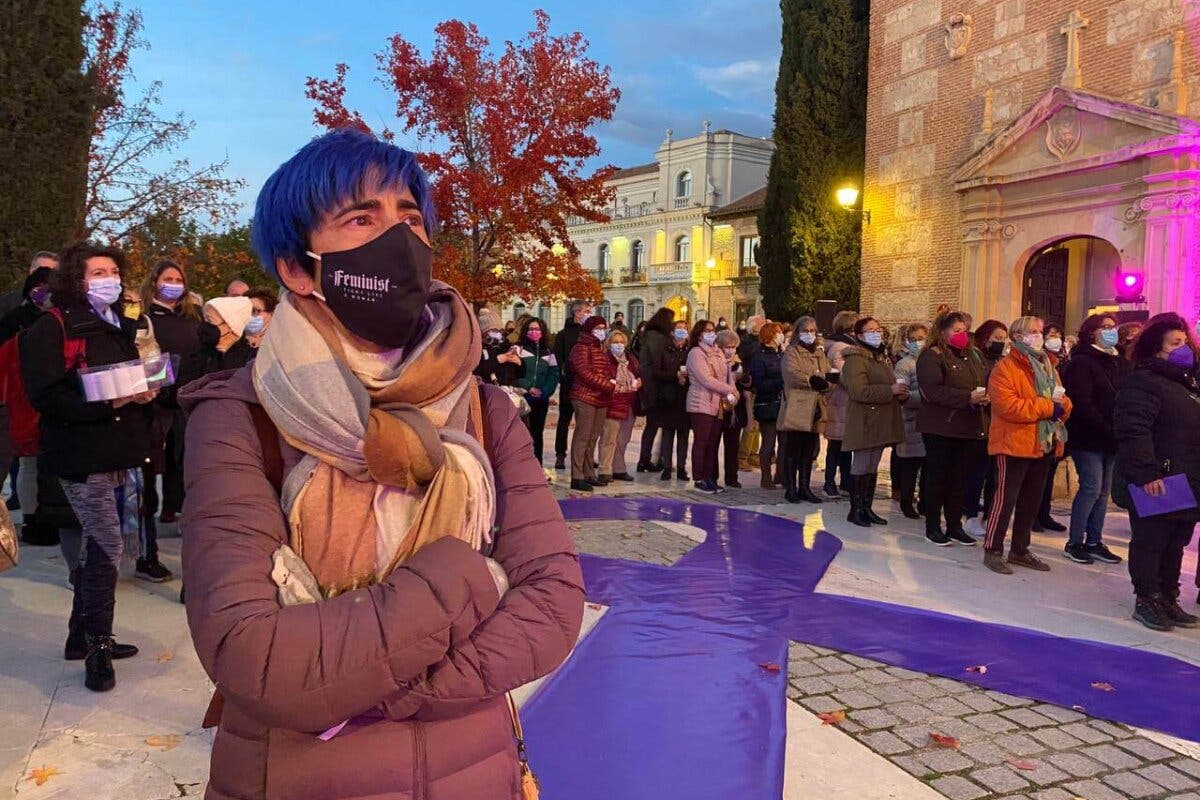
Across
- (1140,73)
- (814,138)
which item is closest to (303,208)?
(1140,73)

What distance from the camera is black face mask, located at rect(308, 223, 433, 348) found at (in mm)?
1517

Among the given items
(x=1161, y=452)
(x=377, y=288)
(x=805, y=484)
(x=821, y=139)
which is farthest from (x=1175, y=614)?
(x=821, y=139)

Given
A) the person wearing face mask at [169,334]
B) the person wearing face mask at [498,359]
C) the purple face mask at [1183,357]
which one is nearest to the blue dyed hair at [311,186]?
the person wearing face mask at [169,334]

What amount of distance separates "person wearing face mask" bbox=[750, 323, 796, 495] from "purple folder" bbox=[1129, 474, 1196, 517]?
4.95 m

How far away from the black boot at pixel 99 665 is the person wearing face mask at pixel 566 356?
701 cm

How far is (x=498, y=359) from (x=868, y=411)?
4209mm

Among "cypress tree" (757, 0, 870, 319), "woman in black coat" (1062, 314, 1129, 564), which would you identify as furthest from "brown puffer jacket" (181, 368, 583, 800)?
"cypress tree" (757, 0, 870, 319)

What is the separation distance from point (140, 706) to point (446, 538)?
3.55 meters

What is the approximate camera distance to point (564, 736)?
3.77 metres

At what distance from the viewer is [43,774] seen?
3.44 m

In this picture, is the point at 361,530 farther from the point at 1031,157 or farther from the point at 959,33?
the point at 959,33

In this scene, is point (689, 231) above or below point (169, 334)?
above

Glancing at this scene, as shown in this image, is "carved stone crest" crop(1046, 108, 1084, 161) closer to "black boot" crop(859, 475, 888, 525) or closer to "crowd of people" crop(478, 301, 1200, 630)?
"crowd of people" crop(478, 301, 1200, 630)

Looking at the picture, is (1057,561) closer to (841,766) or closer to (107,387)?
(841,766)
